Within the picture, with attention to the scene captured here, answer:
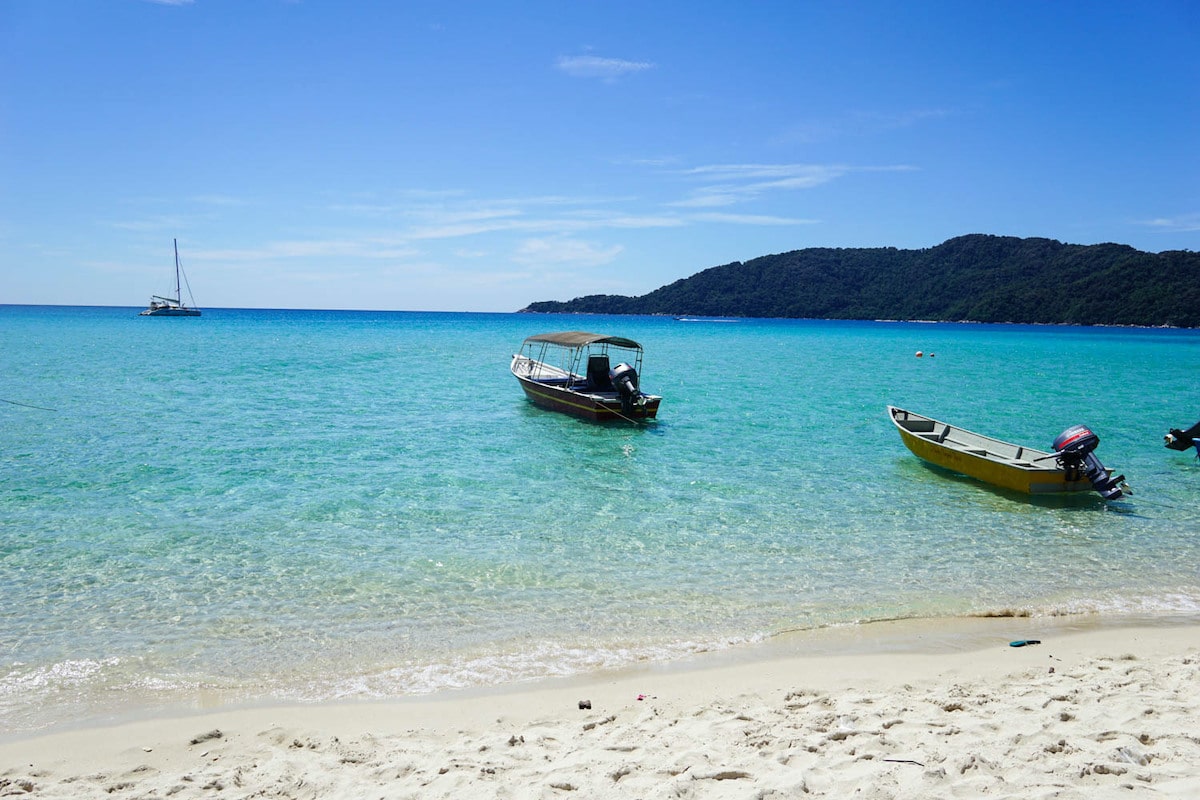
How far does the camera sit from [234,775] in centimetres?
454

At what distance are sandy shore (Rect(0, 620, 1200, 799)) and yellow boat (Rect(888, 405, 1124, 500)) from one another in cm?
627

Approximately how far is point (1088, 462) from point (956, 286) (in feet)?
476

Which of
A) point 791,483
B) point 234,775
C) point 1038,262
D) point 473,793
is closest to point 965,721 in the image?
point 473,793

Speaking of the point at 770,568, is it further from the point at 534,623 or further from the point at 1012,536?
the point at 1012,536

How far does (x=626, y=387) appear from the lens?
19141 mm

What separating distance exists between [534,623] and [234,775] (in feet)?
10.6

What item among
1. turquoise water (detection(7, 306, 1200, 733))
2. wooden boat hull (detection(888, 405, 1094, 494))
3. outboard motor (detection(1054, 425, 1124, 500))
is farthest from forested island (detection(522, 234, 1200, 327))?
outboard motor (detection(1054, 425, 1124, 500))

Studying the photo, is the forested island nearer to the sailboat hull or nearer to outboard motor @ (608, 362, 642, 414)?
the sailboat hull

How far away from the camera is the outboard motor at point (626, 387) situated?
19156 millimetres

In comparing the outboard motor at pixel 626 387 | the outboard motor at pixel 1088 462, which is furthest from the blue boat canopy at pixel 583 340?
the outboard motor at pixel 1088 462

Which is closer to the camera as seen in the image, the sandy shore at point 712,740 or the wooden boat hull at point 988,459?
the sandy shore at point 712,740

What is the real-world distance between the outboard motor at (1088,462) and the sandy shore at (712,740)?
20.3ft

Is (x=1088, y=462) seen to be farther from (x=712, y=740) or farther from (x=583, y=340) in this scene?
(x=583, y=340)

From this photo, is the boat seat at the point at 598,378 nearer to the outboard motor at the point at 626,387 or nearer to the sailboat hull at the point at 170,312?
the outboard motor at the point at 626,387
